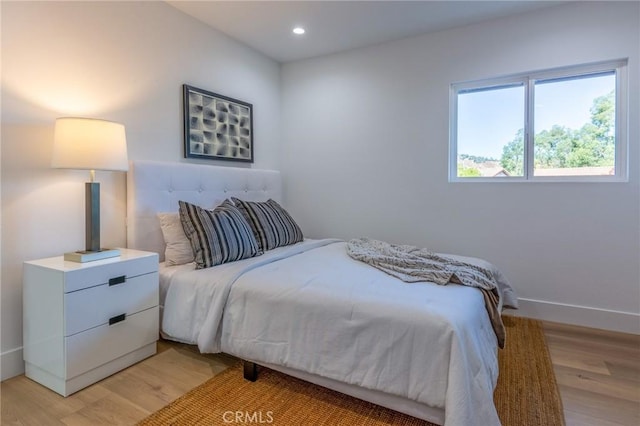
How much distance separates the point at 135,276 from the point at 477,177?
9.31 ft

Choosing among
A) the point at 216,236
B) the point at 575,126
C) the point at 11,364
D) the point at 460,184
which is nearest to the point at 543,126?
the point at 575,126

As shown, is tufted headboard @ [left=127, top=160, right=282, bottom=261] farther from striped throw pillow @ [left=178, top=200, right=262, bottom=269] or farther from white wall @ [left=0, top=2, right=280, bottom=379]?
striped throw pillow @ [left=178, top=200, right=262, bottom=269]

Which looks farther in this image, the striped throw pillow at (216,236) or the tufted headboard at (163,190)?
the tufted headboard at (163,190)

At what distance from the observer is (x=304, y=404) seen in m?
1.70

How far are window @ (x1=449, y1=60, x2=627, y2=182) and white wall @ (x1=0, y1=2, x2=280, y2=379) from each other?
2.45 m

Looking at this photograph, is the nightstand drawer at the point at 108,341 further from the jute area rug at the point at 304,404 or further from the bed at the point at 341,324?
the jute area rug at the point at 304,404

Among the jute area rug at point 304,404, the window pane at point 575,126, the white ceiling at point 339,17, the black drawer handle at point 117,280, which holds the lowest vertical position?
the jute area rug at point 304,404

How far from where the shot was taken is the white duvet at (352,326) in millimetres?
1342

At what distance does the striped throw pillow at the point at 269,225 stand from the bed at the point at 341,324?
12.4 inches

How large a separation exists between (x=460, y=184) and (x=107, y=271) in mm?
2795

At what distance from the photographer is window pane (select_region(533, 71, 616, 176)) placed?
2.66 m

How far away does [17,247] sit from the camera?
193 centimetres

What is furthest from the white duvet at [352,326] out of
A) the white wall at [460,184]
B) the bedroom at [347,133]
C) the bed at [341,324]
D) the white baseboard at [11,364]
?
the white wall at [460,184]

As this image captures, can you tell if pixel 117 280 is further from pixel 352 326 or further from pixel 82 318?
pixel 352 326
